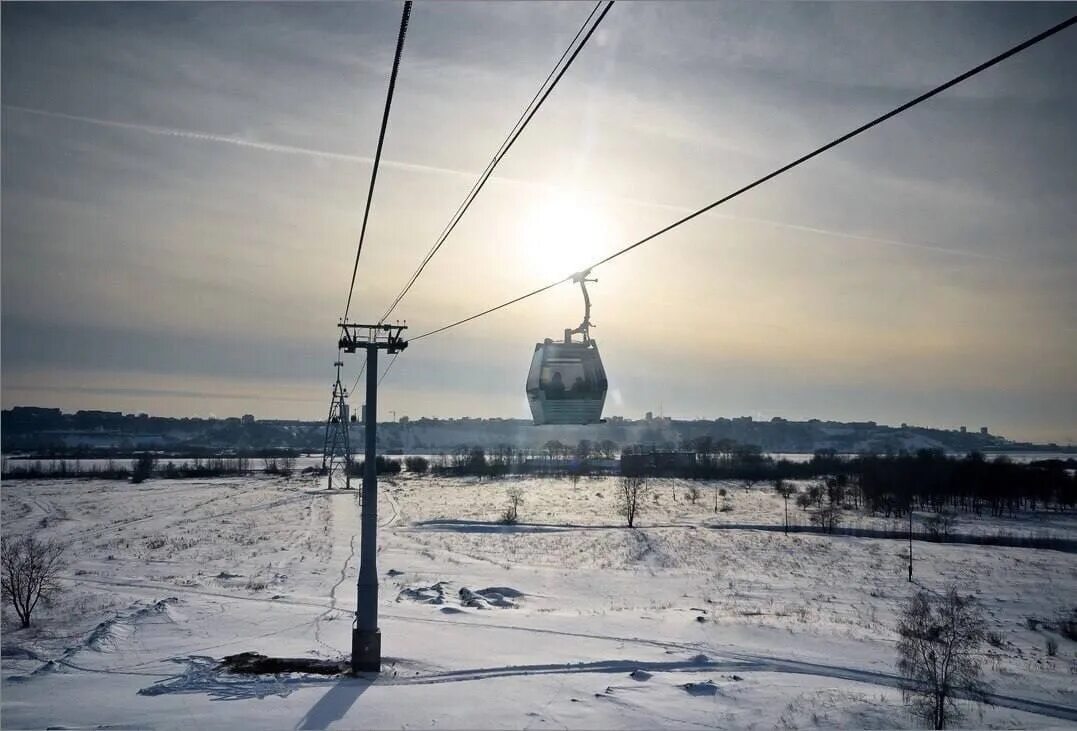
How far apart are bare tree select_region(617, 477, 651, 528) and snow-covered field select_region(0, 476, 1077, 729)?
4540 millimetres

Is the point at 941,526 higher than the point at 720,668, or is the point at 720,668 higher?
the point at 720,668

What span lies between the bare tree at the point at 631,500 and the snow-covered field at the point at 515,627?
4.54 m

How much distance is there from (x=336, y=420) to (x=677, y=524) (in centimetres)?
3267

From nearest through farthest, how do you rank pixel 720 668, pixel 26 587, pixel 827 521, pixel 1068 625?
pixel 720 668, pixel 26 587, pixel 1068 625, pixel 827 521

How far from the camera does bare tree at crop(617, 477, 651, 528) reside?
185 feet

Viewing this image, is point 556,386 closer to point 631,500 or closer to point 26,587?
point 26,587

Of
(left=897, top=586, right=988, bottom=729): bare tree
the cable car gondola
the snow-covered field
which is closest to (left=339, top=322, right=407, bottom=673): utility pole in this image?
the snow-covered field

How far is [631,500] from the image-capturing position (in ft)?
196

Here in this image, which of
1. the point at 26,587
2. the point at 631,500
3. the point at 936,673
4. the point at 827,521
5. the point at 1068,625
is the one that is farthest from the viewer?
the point at 631,500

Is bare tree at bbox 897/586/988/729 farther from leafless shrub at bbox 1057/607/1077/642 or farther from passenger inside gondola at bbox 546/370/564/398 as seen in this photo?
passenger inside gondola at bbox 546/370/564/398

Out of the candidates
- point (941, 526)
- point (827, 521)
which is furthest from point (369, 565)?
point (941, 526)

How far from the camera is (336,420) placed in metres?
64.0

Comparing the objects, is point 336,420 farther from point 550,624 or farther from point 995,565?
point 995,565

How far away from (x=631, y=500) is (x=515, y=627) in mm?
38356
